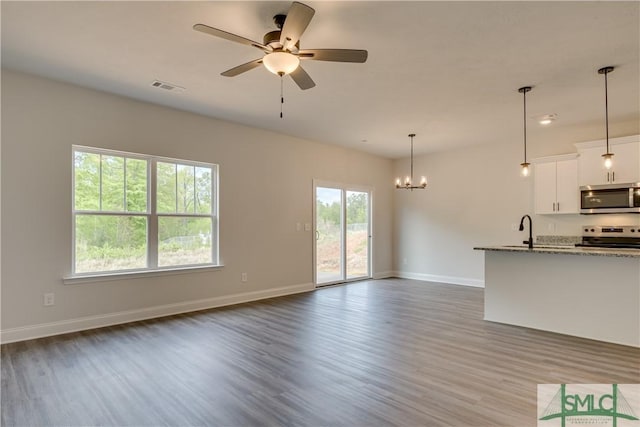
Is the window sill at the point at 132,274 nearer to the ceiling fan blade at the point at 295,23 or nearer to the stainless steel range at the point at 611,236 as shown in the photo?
the ceiling fan blade at the point at 295,23

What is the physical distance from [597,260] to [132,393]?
14.9 ft

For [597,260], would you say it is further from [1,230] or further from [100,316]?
[1,230]

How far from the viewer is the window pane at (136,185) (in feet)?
15.1

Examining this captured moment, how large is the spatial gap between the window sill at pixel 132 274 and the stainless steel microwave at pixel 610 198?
5676mm

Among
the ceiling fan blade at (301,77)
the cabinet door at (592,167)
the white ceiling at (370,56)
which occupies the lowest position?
the cabinet door at (592,167)

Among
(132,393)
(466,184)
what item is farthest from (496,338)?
(466,184)

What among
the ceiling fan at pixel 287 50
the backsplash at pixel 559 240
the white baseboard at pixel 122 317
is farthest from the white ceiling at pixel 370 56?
the white baseboard at pixel 122 317

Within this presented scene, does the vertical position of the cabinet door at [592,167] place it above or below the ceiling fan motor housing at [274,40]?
below

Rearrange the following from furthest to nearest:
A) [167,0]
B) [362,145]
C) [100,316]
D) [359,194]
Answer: [359,194] < [362,145] < [100,316] < [167,0]

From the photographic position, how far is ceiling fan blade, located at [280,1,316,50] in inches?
83.4

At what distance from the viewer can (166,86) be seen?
4156mm

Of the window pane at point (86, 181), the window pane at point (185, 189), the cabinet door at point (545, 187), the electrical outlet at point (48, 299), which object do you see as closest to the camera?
the electrical outlet at point (48, 299)

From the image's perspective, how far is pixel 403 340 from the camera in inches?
147

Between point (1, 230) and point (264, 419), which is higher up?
point (1, 230)
